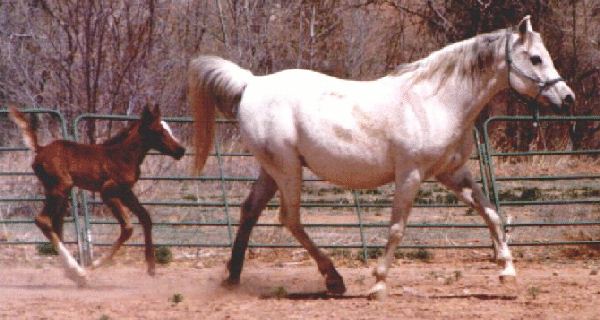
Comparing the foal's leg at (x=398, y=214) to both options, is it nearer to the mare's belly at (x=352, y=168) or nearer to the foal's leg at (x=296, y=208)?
the mare's belly at (x=352, y=168)

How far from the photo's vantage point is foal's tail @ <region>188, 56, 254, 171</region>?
931cm

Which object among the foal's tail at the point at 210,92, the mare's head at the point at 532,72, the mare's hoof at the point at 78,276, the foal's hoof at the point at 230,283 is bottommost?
the mare's hoof at the point at 78,276

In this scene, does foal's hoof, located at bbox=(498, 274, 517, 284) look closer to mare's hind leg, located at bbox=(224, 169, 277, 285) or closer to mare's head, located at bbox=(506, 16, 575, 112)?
mare's head, located at bbox=(506, 16, 575, 112)

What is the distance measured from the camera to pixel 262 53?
66.8ft

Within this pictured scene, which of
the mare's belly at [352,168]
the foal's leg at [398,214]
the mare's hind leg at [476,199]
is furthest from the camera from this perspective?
the mare's hind leg at [476,199]

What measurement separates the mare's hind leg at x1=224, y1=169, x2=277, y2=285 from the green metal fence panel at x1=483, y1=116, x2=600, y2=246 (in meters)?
2.75

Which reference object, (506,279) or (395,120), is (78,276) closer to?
(395,120)

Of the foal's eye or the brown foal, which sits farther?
the brown foal

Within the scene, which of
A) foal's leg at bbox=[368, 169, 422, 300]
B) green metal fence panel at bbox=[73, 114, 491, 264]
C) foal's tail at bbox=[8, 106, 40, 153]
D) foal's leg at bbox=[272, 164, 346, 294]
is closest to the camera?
foal's leg at bbox=[368, 169, 422, 300]

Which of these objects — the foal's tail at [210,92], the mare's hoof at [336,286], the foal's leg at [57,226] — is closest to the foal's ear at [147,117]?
the foal's tail at [210,92]

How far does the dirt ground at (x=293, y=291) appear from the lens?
7875mm

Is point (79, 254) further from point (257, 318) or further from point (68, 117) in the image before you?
point (257, 318)

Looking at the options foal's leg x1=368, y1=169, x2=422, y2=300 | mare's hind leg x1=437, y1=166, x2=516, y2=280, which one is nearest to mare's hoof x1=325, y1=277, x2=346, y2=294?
foal's leg x1=368, y1=169, x2=422, y2=300

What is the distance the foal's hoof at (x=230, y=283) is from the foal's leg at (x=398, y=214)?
4.14 feet
